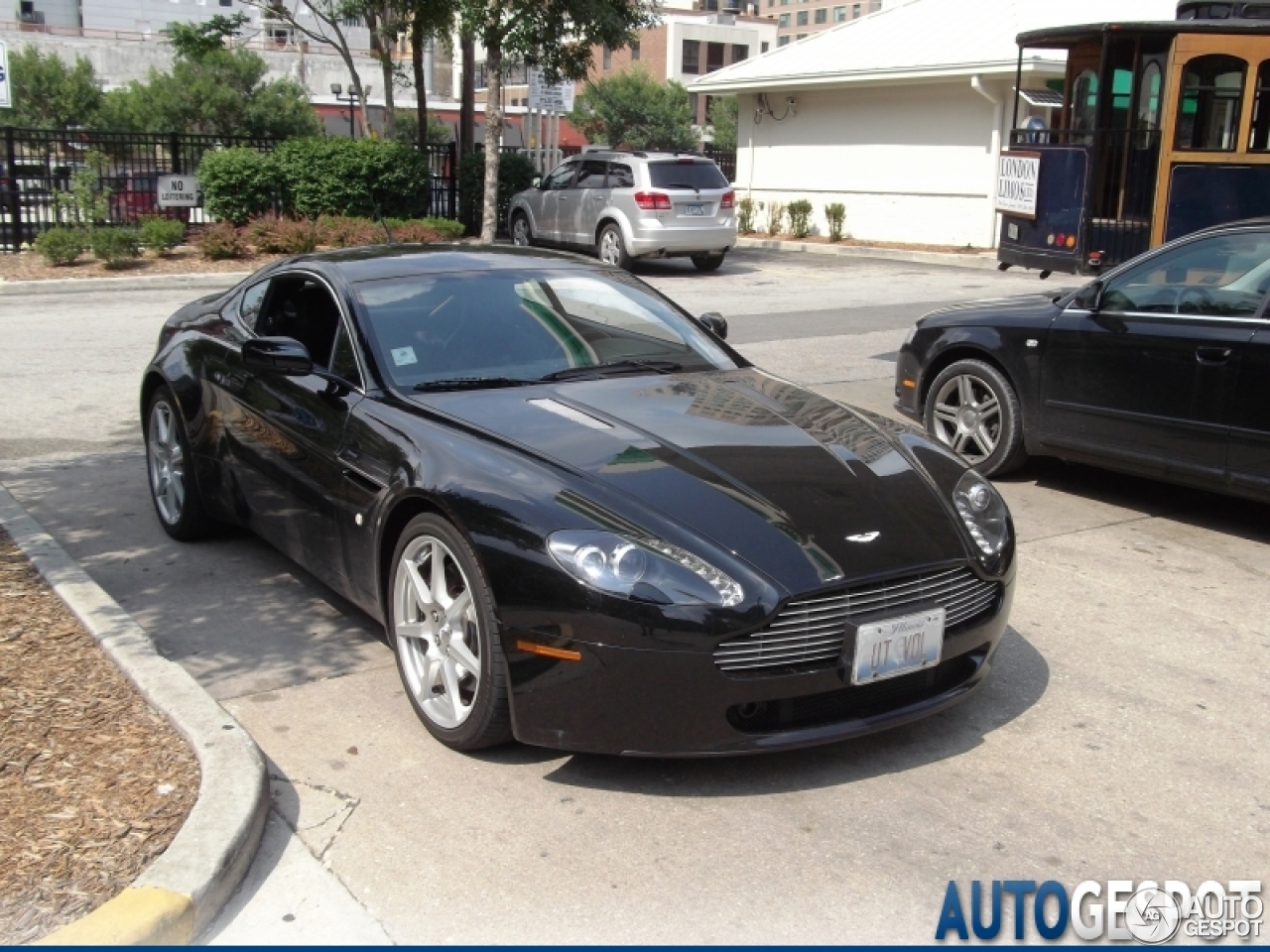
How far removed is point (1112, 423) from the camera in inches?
285

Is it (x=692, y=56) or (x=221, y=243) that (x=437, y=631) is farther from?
(x=692, y=56)

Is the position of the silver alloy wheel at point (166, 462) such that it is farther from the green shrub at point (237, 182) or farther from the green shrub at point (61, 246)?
the green shrub at point (237, 182)

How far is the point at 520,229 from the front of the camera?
23156mm

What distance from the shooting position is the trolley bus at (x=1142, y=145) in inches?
420

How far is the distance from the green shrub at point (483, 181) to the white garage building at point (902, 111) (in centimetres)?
710

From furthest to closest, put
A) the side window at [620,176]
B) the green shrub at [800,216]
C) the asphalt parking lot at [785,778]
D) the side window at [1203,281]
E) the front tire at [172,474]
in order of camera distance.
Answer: the green shrub at [800,216] < the side window at [620,176] < the side window at [1203,281] < the front tire at [172,474] < the asphalt parking lot at [785,778]

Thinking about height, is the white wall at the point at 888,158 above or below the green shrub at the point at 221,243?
above

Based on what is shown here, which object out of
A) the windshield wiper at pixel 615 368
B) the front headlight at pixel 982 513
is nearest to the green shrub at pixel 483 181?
the windshield wiper at pixel 615 368

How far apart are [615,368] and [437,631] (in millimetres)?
1534

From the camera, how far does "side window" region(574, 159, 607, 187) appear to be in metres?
21.0

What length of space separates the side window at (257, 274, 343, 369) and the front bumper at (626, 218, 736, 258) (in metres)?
14.3

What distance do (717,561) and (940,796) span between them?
3.32 ft

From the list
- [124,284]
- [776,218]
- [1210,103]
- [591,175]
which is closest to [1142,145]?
[1210,103]

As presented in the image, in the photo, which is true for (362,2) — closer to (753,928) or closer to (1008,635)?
(1008,635)
